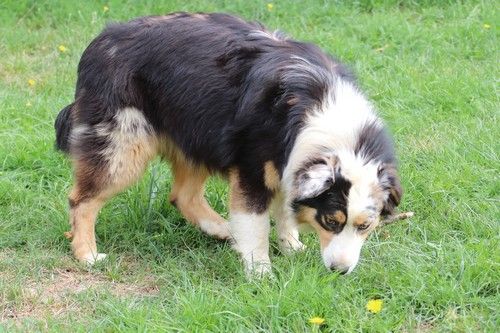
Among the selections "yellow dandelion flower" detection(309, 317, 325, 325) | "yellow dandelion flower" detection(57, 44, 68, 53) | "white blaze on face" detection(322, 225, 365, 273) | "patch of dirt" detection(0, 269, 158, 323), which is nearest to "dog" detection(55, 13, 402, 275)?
"white blaze on face" detection(322, 225, 365, 273)

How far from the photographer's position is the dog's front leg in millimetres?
4805

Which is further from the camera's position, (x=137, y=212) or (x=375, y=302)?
(x=137, y=212)


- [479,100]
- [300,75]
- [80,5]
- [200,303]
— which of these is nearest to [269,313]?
[200,303]

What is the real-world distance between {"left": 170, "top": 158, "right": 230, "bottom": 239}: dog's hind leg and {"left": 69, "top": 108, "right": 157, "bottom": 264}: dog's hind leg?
14.1 inches

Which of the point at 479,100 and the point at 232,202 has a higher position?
the point at 232,202

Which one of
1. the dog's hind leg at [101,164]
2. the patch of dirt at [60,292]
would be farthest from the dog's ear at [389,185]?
the dog's hind leg at [101,164]

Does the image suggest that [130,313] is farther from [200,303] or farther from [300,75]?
[300,75]

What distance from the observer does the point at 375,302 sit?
13.5 feet

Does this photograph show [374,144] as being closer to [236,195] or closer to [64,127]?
[236,195]

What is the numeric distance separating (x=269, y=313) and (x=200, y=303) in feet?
1.12

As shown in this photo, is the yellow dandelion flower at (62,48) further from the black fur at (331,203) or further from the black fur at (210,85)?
the black fur at (331,203)

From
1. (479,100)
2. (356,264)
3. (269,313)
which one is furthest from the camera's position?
(479,100)

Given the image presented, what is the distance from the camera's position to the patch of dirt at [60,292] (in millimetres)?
4387

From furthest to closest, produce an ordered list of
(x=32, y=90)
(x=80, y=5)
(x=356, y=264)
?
1. (x=80, y=5)
2. (x=32, y=90)
3. (x=356, y=264)
